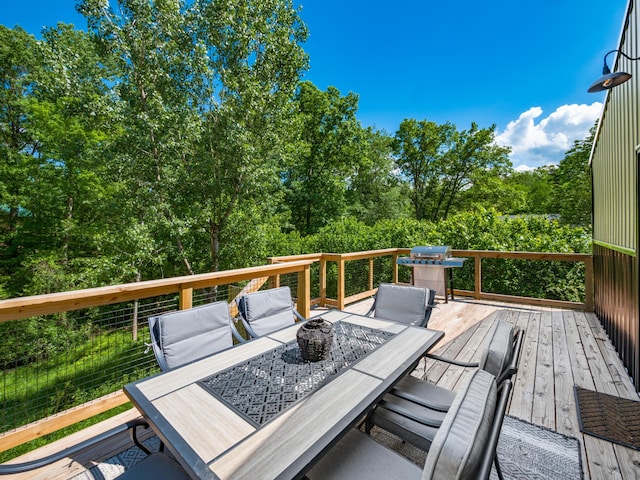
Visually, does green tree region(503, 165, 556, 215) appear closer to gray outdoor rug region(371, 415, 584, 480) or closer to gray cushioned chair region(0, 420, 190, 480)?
gray outdoor rug region(371, 415, 584, 480)

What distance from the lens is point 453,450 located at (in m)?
0.73

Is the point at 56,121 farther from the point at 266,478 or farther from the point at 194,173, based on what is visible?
the point at 266,478

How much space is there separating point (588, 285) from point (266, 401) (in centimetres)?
605

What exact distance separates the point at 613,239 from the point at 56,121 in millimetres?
13868

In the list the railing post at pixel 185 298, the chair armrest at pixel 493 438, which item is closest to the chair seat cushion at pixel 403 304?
the chair armrest at pixel 493 438

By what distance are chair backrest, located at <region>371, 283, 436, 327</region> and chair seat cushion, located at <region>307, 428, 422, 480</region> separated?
1.46 m

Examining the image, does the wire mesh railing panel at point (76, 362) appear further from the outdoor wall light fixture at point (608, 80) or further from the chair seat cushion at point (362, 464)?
the outdoor wall light fixture at point (608, 80)

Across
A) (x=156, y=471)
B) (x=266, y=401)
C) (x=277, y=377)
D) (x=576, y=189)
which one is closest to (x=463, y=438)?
(x=266, y=401)

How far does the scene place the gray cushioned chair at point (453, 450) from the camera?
72 cm

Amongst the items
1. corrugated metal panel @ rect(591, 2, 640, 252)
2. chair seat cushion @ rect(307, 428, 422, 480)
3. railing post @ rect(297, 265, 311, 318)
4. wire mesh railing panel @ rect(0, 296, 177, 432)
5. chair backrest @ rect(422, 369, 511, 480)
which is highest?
corrugated metal panel @ rect(591, 2, 640, 252)

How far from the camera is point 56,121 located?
9383 millimetres

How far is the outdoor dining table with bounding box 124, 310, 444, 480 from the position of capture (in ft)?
3.26

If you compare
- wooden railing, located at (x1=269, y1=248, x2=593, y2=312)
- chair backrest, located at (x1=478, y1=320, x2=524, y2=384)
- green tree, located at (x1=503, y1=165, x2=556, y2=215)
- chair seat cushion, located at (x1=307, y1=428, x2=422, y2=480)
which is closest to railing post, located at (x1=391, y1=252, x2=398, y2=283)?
wooden railing, located at (x1=269, y1=248, x2=593, y2=312)

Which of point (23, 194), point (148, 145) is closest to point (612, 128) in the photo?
point (148, 145)
